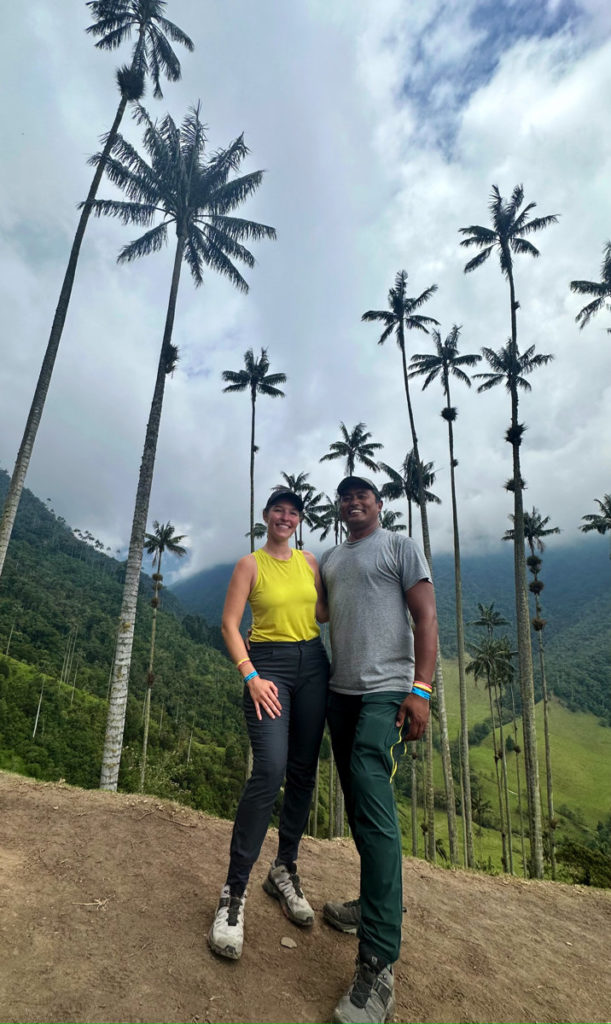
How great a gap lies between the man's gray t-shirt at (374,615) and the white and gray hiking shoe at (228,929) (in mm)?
1219

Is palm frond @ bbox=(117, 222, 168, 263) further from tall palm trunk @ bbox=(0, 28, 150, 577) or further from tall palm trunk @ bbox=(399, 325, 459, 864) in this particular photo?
tall palm trunk @ bbox=(399, 325, 459, 864)

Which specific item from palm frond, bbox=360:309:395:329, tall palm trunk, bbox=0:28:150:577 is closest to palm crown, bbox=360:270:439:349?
palm frond, bbox=360:309:395:329

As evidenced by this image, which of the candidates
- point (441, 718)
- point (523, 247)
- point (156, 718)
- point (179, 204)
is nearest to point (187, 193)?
point (179, 204)

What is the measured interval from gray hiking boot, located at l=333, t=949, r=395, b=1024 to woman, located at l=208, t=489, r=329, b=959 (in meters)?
0.67

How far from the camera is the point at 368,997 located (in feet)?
6.42

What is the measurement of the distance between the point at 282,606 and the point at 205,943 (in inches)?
70.1

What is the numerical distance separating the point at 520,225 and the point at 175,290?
15.9 meters

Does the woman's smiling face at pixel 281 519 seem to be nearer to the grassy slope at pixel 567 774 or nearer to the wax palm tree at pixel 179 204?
the wax palm tree at pixel 179 204

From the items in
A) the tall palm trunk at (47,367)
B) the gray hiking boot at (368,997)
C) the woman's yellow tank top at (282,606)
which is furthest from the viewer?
the tall palm trunk at (47,367)

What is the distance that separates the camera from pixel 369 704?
2521 millimetres

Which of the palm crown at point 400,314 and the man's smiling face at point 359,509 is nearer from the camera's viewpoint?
the man's smiling face at point 359,509

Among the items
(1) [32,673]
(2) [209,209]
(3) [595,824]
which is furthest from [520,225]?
(3) [595,824]

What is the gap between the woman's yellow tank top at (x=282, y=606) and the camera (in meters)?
2.82

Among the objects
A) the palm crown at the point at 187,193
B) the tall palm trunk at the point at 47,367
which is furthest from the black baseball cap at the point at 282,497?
the palm crown at the point at 187,193
